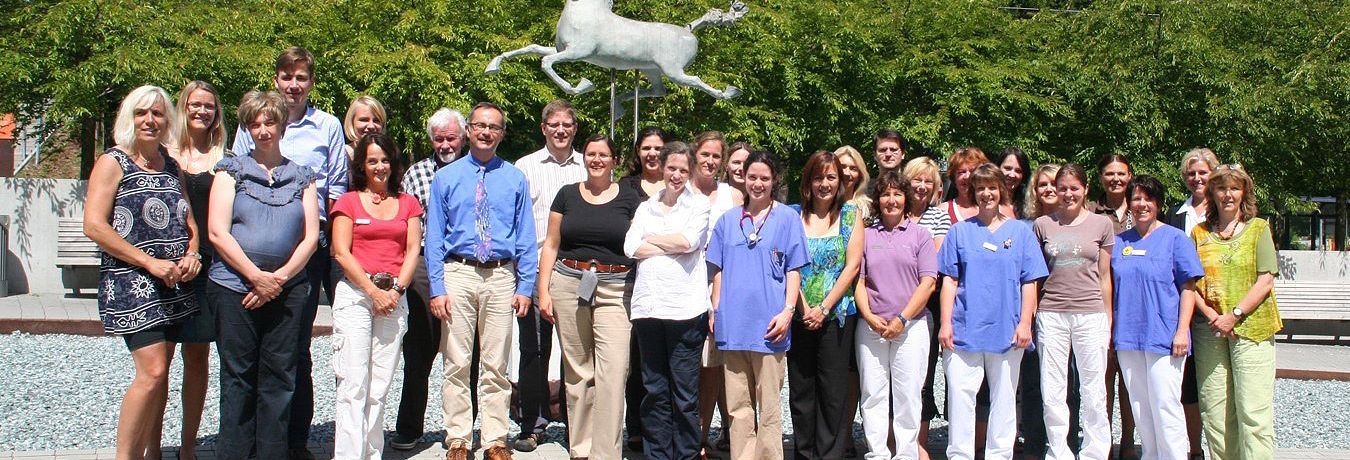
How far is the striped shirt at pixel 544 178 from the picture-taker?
244 inches

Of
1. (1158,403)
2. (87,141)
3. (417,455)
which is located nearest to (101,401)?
(417,455)

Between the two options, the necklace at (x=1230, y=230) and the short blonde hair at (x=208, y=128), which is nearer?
the short blonde hair at (x=208, y=128)

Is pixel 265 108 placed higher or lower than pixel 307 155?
higher

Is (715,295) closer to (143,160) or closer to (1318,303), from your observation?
(143,160)

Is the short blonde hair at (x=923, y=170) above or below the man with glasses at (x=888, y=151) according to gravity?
below

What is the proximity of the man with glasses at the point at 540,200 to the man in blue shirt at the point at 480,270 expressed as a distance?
A: 1.61ft

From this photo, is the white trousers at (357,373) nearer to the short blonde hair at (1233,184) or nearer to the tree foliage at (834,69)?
the short blonde hair at (1233,184)

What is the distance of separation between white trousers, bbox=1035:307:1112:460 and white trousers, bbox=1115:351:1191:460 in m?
0.19

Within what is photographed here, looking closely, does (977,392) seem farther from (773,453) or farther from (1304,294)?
(1304,294)

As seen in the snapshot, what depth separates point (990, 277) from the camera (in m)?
5.53

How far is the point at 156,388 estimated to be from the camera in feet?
16.0

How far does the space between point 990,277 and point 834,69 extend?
9.77 meters

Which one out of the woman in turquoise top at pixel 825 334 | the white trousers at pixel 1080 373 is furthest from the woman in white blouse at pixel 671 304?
the white trousers at pixel 1080 373

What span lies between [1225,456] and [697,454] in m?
2.72
